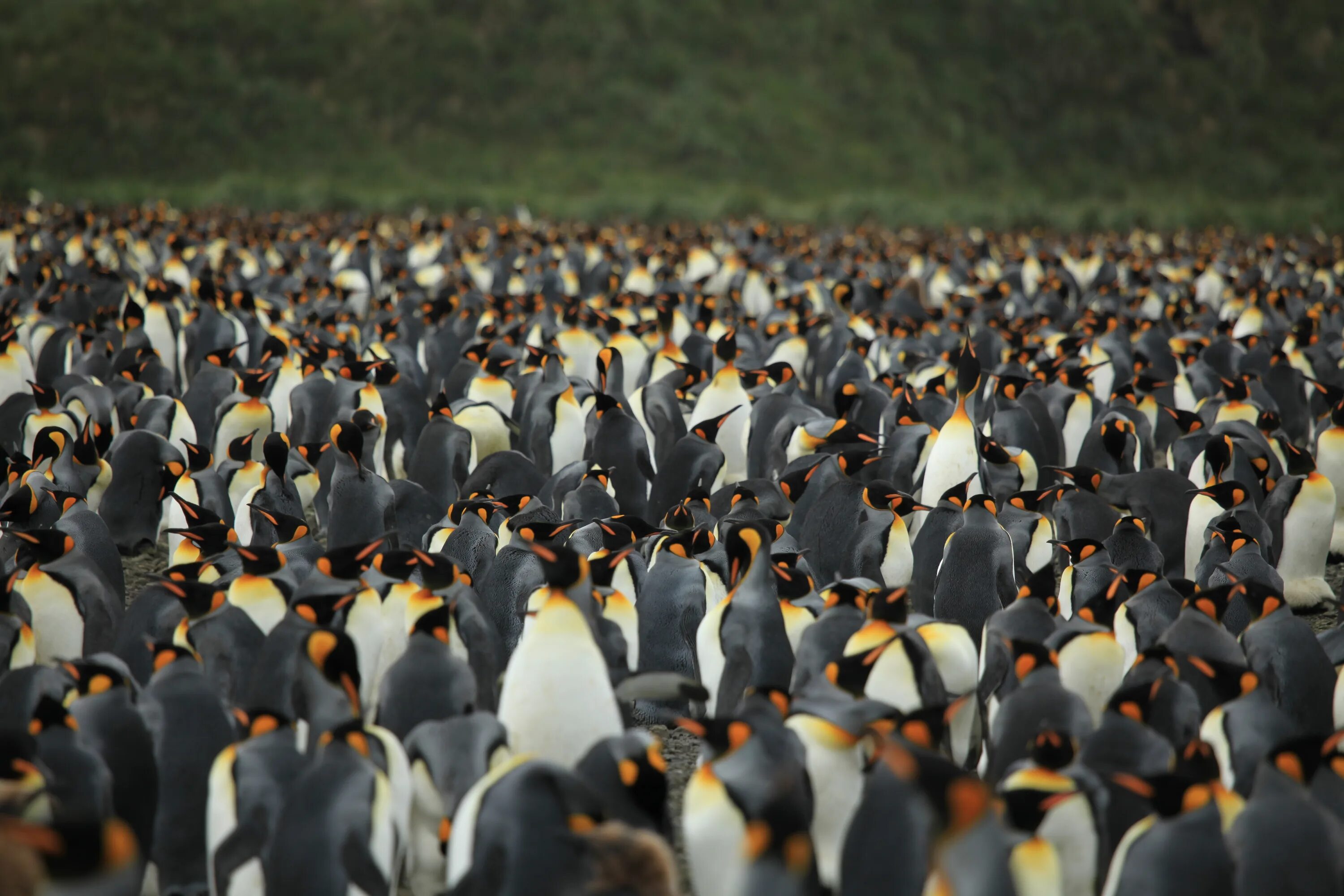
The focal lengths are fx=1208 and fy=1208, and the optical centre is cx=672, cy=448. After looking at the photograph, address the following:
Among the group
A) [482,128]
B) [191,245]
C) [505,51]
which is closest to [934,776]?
[191,245]

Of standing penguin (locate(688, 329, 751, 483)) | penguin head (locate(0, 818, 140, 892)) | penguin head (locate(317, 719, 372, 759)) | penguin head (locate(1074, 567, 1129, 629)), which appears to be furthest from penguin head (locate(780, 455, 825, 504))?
penguin head (locate(0, 818, 140, 892))

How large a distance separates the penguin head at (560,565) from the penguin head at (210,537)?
5.22ft

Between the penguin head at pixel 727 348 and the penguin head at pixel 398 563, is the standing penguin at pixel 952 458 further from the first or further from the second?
the penguin head at pixel 398 563

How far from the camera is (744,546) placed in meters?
3.83

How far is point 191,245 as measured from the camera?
14.5m

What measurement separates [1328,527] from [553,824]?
4444 mm

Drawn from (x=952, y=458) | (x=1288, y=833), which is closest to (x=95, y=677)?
(x=1288, y=833)

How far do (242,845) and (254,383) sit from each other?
14.6 ft

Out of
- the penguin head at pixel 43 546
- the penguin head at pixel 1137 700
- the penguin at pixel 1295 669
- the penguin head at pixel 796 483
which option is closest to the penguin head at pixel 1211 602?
the penguin at pixel 1295 669

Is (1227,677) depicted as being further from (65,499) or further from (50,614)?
(65,499)

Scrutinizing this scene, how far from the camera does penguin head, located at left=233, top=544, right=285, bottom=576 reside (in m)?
3.84

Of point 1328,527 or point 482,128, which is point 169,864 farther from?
point 482,128

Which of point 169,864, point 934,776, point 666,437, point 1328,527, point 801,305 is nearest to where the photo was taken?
point 934,776

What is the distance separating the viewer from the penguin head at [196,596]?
3.57m
